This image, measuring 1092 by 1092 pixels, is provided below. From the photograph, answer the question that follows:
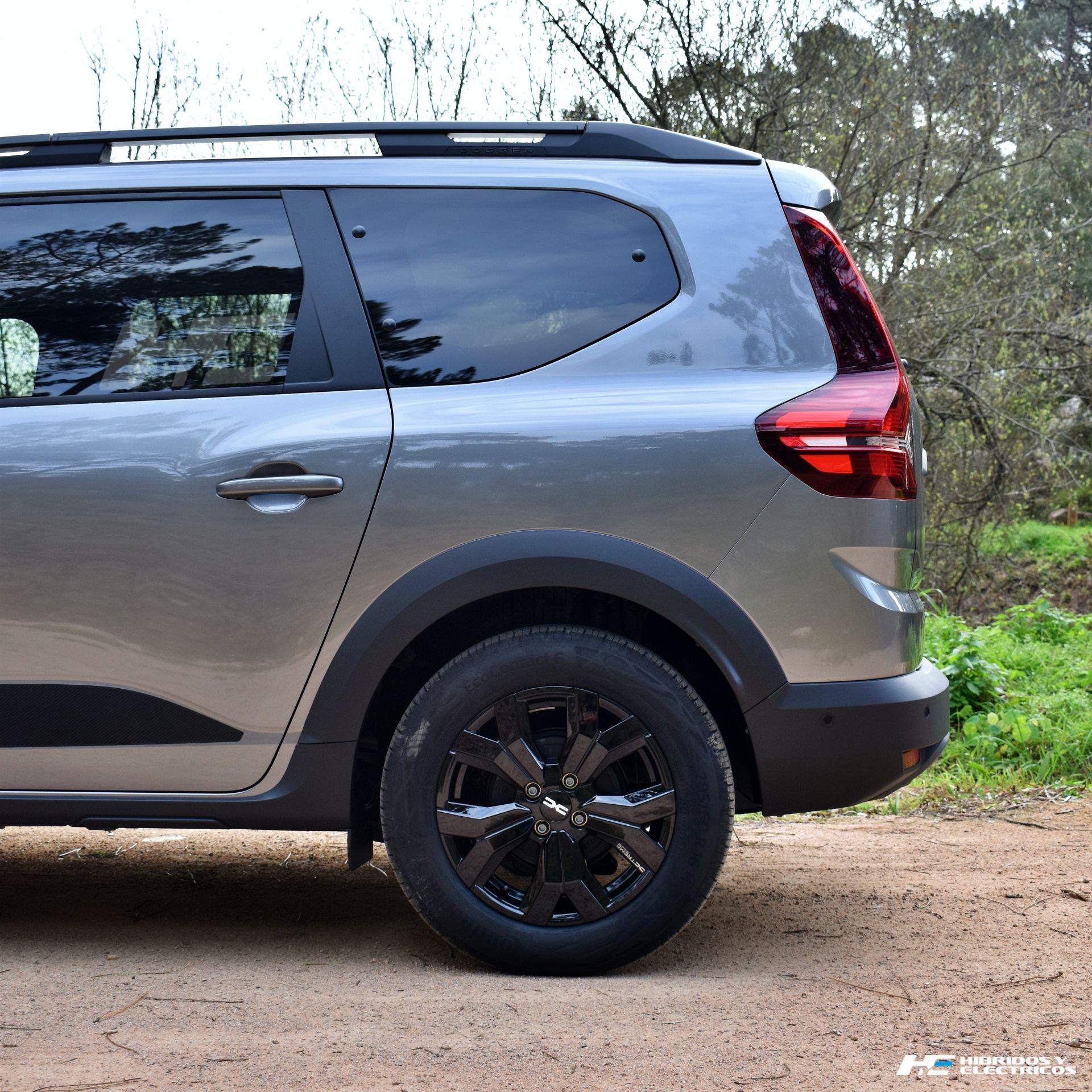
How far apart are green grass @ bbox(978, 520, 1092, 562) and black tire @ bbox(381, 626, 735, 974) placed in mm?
9911

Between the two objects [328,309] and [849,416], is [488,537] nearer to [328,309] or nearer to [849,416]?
[328,309]

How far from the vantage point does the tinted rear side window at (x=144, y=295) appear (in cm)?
285

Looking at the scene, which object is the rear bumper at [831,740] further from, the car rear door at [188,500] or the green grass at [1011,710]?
the green grass at [1011,710]

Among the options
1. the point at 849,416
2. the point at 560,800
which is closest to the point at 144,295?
the point at 560,800

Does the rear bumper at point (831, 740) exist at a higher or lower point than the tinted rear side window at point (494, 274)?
lower

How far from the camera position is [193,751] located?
2.77 m

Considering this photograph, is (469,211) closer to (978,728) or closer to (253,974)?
(253,974)

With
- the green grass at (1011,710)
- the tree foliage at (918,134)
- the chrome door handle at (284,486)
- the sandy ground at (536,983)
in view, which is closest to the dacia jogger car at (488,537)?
the chrome door handle at (284,486)

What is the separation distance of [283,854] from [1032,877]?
8.27 ft

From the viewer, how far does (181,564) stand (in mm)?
2723

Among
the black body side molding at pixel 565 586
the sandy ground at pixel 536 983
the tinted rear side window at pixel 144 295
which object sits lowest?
the sandy ground at pixel 536 983

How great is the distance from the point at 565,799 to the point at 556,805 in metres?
0.02

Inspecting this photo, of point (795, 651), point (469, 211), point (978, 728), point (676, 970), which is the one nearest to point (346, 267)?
point (469, 211)

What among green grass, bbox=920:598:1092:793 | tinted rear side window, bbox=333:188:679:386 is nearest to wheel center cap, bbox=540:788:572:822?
tinted rear side window, bbox=333:188:679:386
